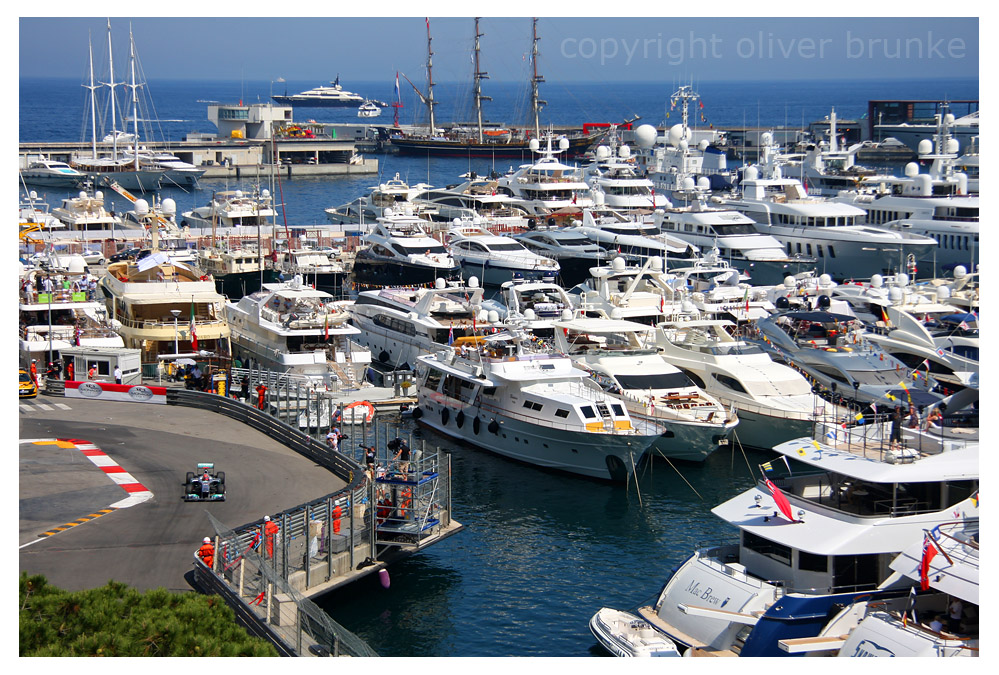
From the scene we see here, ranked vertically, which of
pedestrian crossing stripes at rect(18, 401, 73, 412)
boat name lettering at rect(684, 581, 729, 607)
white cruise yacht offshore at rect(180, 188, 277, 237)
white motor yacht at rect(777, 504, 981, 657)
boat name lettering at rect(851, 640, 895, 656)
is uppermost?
white cruise yacht offshore at rect(180, 188, 277, 237)

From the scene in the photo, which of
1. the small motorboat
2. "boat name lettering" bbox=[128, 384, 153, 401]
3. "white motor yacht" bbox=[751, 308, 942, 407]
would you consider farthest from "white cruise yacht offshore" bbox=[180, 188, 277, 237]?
the small motorboat

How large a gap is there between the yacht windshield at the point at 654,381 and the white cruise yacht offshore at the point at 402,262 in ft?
68.0

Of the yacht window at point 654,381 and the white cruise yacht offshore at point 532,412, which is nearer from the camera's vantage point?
the white cruise yacht offshore at point 532,412

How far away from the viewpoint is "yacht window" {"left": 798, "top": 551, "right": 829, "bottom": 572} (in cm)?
2003

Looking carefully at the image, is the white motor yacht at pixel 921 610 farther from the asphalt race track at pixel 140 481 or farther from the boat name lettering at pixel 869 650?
the asphalt race track at pixel 140 481

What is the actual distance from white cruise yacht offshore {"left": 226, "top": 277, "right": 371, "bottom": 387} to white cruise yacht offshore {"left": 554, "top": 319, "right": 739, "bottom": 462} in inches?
257

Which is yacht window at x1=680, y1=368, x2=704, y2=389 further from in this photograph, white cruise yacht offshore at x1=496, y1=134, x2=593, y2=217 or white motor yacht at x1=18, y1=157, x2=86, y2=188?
white motor yacht at x1=18, y1=157, x2=86, y2=188

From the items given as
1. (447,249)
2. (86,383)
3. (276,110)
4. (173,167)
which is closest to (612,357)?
(86,383)

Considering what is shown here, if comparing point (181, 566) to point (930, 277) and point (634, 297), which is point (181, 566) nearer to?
point (634, 297)

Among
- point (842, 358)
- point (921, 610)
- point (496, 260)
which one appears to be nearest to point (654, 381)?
point (842, 358)

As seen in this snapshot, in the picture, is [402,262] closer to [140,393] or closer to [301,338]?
[301,338]

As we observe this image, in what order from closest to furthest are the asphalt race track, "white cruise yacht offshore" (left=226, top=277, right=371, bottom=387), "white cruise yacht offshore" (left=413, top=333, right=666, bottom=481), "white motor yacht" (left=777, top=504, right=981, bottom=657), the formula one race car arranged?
"white motor yacht" (left=777, top=504, right=981, bottom=657) < the asphalt race track < the formula one race car < "white cruise yacht offshore" (left=413, top=333, right=666, bottom=481) < "white cruise yacht offshore" (left=226, top=277, right=371, bottom=387)

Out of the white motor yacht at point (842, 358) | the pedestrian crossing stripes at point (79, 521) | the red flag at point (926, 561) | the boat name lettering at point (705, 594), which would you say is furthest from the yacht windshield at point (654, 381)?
the pedestrian crossing stripes at point (79, 521)

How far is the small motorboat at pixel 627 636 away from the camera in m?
20.0
